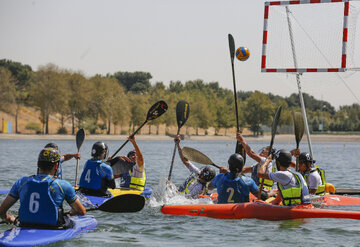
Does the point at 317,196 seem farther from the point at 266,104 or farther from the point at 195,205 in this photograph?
the point at 266,104

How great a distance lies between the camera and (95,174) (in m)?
9.65

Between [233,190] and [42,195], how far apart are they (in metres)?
3.86

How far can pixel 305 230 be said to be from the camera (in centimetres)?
838

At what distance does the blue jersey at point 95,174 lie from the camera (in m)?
9.56

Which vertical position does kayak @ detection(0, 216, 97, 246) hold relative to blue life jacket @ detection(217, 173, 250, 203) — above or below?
below

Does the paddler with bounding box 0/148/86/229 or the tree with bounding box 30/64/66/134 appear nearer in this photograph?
the paddler with bounding box 0/148/86/229

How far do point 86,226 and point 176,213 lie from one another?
270 cm

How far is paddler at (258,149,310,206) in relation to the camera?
313 inches

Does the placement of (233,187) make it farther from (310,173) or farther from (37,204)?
(37,204)

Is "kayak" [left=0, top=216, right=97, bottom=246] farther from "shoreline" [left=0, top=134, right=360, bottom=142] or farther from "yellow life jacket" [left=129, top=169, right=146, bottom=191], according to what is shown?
"shoreline" [left=0, top=134, right=360, bottom=142]

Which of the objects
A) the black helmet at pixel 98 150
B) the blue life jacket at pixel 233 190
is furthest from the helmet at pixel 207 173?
the black helmet at pixel 98 150

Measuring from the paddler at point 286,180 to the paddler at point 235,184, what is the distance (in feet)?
1.69

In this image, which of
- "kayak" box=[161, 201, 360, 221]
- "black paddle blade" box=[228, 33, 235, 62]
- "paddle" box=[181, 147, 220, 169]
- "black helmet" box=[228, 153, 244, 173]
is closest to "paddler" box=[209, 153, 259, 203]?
"black helmet" box=[228, 153, 244, 173]

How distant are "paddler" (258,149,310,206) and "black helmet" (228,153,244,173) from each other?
0.49 m
